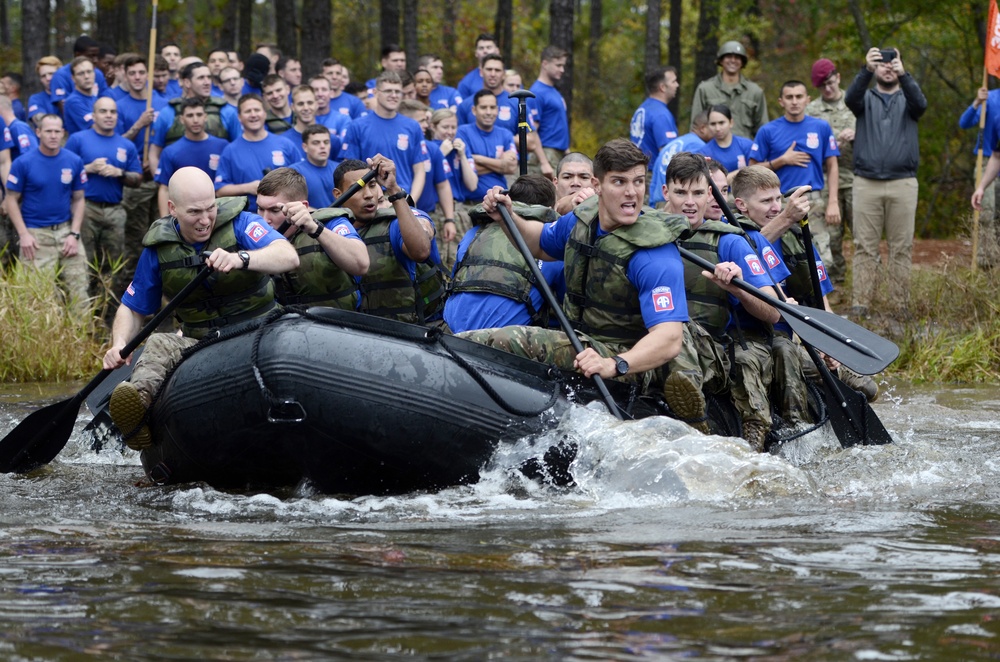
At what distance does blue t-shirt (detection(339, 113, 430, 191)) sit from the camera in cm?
→ 1106

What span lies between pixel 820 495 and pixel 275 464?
2.36 meters

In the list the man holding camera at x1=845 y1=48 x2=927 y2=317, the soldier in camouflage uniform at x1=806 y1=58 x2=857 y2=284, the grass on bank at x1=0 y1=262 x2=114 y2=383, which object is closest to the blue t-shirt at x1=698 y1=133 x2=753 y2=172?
Answer: the man holding camera at x1=845 y1=48 x2=927 y2=317

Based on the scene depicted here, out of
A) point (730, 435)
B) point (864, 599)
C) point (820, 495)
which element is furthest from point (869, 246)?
point (864, 599)

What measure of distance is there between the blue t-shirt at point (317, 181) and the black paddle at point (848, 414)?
13.6ft

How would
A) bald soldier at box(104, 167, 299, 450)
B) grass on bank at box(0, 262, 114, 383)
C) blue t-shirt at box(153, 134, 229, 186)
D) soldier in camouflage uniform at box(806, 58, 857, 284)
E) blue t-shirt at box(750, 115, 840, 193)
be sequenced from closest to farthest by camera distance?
bald soldier at box(104, 167, 299, 450) < grass on bank at box(0, 262, 114, 383) < blue t-shirt at box(153, 134, 229, 186) < blue t-shirt at box(750, 115, 840, 193) < soldier in camouflage uniform at box(806, 58, 857, 284)

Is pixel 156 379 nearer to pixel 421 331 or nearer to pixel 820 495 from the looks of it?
pixel 421 331

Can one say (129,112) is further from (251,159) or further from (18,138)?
(251,159)

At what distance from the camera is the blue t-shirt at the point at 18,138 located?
11844 mm

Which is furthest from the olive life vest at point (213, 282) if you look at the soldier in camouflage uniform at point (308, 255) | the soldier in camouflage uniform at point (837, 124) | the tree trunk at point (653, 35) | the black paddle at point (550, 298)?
the tree trunk at point (653, 35)

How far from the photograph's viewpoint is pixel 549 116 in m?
12.7

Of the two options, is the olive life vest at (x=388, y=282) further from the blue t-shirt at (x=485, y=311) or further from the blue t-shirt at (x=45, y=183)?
the blue t-shirt at (x=45, y=183)

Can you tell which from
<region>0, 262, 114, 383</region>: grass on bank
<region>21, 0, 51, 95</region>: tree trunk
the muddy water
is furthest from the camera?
<region>21, 0, 51, 95</region>: tree trunk

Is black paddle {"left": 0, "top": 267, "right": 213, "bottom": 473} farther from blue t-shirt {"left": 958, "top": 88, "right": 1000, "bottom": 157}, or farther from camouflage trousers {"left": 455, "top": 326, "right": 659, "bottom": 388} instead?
blue t-shirt {"left": 958, "top": 88, "right": 1000, "bottom": 157}

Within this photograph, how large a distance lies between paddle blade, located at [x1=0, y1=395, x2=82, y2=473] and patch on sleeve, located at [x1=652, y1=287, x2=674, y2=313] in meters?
2.98
